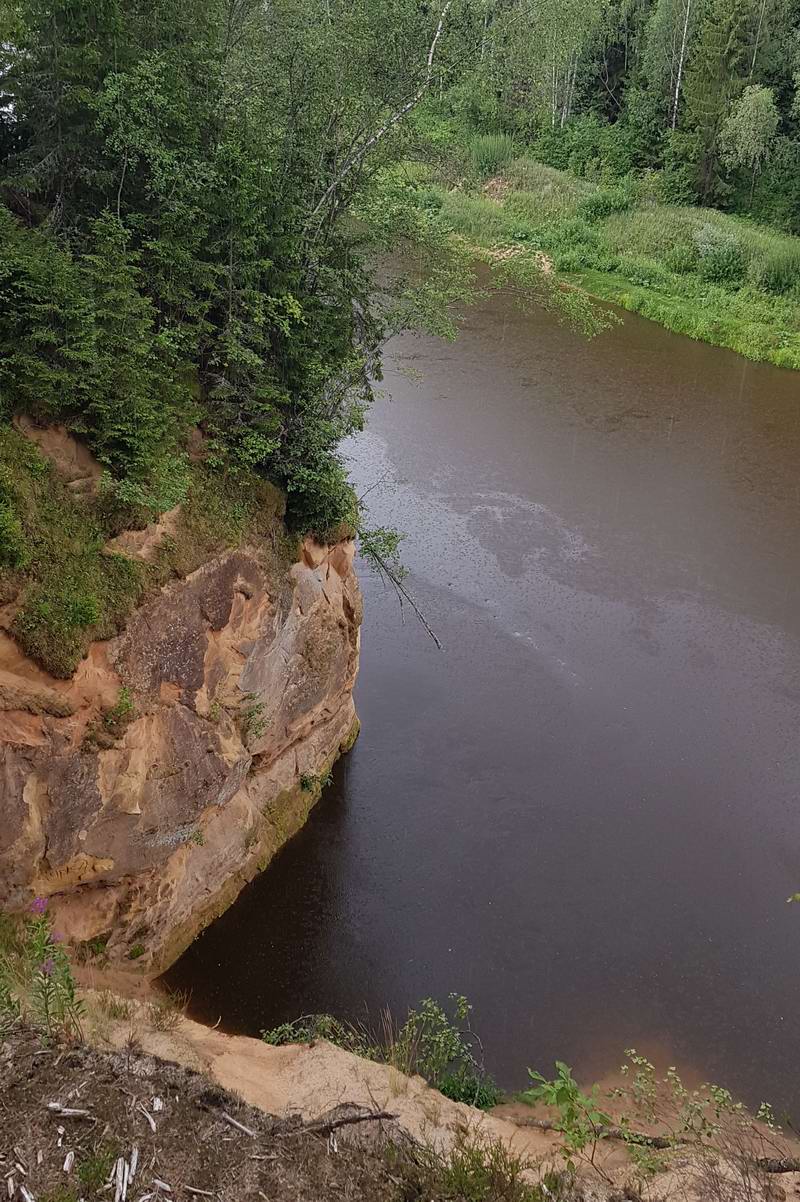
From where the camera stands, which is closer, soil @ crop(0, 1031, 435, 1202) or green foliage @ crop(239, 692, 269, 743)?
soil @ crop(0, 1031, 435, 1202)

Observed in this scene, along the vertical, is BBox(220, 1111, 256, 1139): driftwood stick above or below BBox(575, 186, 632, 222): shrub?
below

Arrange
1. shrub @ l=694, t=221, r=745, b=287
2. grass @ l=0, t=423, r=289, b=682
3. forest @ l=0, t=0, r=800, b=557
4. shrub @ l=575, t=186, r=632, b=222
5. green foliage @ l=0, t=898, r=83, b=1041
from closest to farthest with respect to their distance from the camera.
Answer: green foliage @ l=0, t=898, r=83, b=1041, grass @ l=0, t=423, r=289, b=682, forest @ l=0, t=0, r=800, b=557, shrub @ l=694, t=221, r=745, b=287, shrub @ l=575, t=186, r=632, b=222

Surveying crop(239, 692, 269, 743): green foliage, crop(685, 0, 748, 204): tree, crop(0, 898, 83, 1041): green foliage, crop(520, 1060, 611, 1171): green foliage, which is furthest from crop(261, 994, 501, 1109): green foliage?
crop(685, 0, 748, 204): tree

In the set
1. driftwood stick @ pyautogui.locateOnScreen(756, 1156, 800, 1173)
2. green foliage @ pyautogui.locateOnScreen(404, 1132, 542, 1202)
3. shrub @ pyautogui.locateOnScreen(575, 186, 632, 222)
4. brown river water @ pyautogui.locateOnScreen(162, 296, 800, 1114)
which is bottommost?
brown river water @ pyautogui.locateOnScreen(162, 296, 800, 1114)

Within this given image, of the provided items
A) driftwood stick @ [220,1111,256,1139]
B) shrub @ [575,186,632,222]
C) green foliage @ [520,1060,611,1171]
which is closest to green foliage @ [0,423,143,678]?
driftwood stick @ [220,1111,256,1139]

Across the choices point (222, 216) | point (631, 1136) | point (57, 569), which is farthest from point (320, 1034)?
point (222, 216)

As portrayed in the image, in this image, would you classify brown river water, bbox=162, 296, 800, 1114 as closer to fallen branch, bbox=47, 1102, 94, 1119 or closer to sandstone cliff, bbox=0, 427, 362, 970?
sandstone cliff, bbox=0, 427, 362, 970

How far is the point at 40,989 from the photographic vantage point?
20.9 ft

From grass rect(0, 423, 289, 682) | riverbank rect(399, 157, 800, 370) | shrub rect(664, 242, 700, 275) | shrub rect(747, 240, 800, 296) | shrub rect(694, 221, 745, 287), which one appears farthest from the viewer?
shrub rect(664, 242, 700, 275)

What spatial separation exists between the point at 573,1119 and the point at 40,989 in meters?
4.03

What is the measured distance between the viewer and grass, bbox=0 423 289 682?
8.09m

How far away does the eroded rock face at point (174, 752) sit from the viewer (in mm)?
8289

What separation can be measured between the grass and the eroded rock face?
186 mm

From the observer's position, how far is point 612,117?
4259 centimetres
